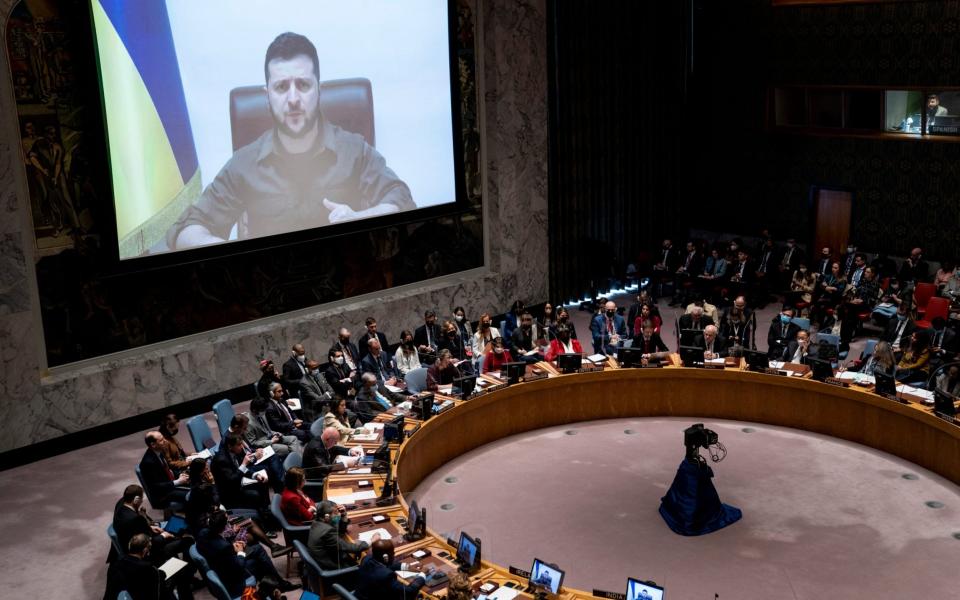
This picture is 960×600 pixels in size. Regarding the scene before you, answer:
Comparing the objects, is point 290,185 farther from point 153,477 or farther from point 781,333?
point 781,333

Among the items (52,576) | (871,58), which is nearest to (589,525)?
(52,576)

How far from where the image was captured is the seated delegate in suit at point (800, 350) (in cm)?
1216

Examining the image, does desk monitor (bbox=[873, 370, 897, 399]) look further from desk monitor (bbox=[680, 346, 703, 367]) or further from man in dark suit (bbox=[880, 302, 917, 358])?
man in dark suit (bbox=[880, 302, 917, 358])

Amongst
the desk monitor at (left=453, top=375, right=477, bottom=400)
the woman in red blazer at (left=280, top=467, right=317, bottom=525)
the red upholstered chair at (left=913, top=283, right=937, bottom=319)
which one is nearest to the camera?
the woman in red blazer at (left=280, top=467, right=317, bottom=525)

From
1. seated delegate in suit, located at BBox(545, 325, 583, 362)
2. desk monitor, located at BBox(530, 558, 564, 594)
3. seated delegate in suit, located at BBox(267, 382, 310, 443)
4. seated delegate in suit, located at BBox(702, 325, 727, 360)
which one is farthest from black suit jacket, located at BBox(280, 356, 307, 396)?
desk monitor, located at BBox(530, 558, 564, 594)

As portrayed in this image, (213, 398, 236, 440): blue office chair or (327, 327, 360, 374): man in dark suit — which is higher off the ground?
(327, 327, 360, 374): man in dark suit

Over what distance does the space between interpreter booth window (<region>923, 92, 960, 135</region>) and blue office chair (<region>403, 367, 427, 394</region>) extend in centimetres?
988

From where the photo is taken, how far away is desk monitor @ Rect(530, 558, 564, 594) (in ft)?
23.3

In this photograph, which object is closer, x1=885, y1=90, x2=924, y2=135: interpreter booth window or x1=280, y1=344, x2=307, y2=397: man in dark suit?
x1=280, y1=344, x2=307, y2=397: man in dark suit

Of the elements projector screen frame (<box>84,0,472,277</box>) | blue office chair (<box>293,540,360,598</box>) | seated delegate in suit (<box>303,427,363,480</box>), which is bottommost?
blue office chair (<box>293,540,360,598</box>)

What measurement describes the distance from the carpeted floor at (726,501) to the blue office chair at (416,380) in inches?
40.5

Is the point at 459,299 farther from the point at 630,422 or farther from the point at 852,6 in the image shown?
the point at 852,6

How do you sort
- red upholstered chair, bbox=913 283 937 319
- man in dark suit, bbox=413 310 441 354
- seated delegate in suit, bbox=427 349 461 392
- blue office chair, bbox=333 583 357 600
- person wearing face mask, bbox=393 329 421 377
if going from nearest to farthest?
blue office chair, bbox=333 583 357 600, seated delegate in suit, bbox=427 349 461 392, person wearing face mask, bbox=393 329 421 377, man in dark suit, bbox=413 310 441 354, red upholstered chair, bbox=913 283 937 319

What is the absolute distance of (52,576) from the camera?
9.19 metres
